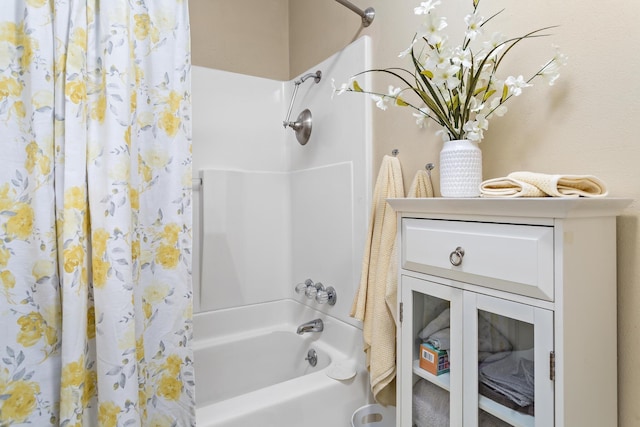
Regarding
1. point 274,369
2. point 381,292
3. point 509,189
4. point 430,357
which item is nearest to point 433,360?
point 430,357

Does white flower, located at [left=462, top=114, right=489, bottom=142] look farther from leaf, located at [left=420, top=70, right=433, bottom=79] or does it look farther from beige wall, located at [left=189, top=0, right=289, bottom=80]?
beige wall, located at [left=189, top=0, right=289, bottom=80]

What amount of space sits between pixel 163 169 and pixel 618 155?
1221 millimetres

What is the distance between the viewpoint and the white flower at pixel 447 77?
0.84 metres

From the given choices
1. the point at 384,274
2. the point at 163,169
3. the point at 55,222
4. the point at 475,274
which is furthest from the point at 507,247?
the point at 55,222

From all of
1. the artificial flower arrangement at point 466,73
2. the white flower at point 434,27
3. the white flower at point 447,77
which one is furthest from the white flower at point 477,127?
the white flower at point 434,27

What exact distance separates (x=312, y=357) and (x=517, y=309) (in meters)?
1.24

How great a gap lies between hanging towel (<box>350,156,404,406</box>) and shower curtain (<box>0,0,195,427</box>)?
74cm

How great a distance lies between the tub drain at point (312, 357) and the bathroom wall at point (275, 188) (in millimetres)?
221

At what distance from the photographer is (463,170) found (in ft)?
2.89

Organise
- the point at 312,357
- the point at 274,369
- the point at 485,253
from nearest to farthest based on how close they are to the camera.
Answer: the point at 485,253
the point at 312,357
the point at 274,369

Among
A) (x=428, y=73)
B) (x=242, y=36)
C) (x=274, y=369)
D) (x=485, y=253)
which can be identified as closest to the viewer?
(x=485, y=253)

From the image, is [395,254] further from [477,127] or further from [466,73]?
[466,73]

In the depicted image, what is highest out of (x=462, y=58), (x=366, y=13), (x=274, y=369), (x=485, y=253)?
(x=366, y=13)

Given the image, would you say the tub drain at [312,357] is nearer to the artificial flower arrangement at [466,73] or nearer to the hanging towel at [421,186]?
the hanging towel at [421,186]
